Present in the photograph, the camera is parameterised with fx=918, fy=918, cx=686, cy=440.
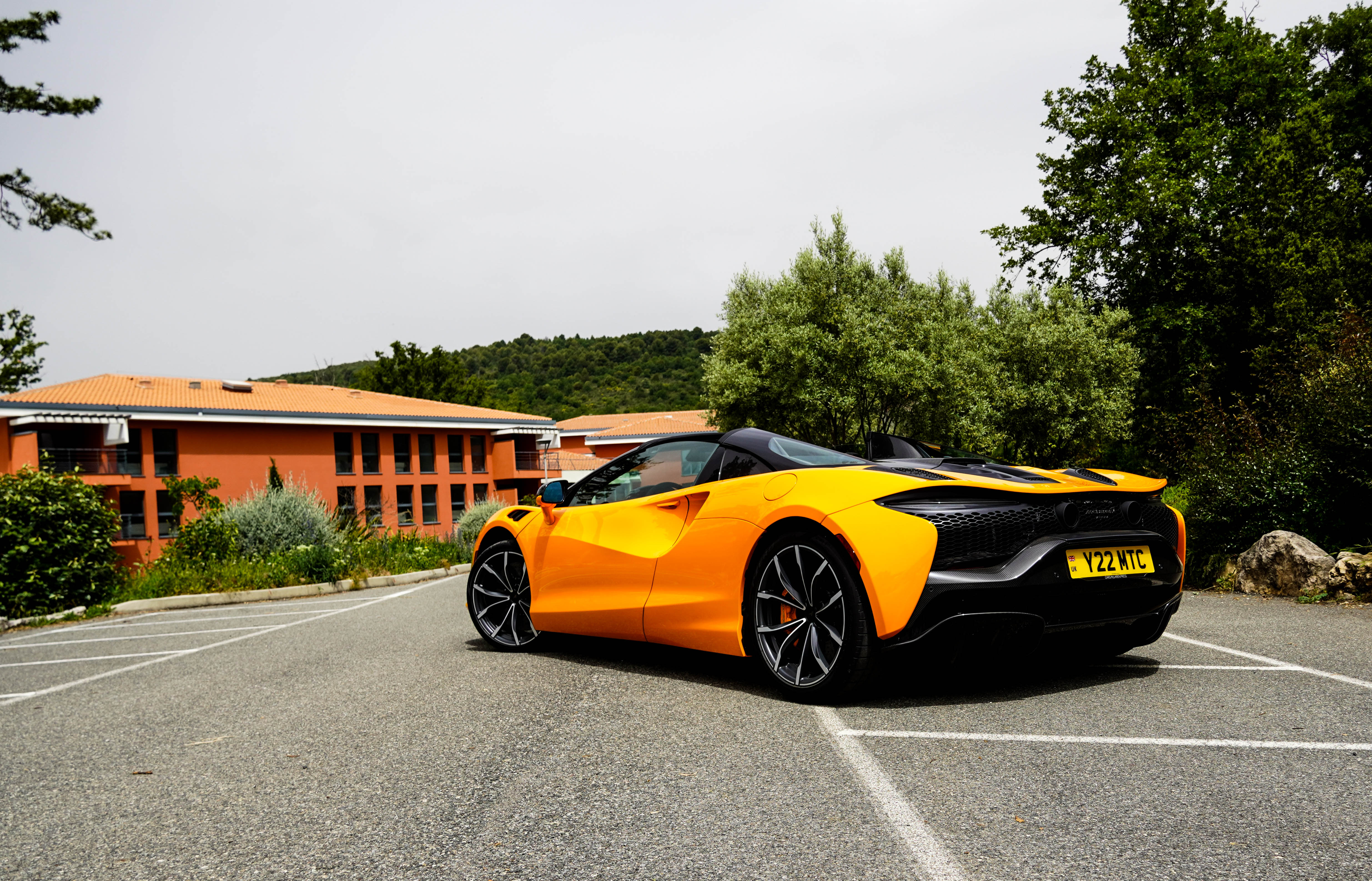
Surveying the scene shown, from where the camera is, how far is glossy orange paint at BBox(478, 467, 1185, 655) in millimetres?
3918

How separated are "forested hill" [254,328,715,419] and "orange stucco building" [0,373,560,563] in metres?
25.4

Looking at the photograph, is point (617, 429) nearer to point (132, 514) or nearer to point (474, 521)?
point (132, 514)

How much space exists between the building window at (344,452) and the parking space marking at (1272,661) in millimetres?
45467

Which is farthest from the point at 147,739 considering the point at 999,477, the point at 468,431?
the point at 468,431

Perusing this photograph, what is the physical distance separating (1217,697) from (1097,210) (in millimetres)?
27151

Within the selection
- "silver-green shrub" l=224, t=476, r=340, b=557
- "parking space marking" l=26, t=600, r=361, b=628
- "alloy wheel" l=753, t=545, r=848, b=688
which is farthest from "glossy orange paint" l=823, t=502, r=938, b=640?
"silver-green shrub" l=224, t=476, r=340, b=557

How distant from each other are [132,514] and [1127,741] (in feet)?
142

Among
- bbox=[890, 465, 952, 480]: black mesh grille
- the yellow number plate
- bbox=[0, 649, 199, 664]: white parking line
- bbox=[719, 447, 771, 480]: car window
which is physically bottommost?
bbox=[0, 649, 199, 664]: white parking line

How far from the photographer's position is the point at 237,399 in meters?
44.6

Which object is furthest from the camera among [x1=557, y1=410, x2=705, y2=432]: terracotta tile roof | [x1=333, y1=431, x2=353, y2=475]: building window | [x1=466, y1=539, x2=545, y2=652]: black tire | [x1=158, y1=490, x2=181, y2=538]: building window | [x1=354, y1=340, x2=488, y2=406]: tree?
[x1=354, y1=340, x2=488, y2=406]: tree

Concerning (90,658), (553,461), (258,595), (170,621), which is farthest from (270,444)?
(90,658)

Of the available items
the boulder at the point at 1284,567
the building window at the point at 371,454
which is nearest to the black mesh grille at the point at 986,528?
the boulder at the point at 1284,567

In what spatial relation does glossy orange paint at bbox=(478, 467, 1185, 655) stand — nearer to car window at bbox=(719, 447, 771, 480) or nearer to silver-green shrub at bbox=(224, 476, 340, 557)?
car window at bbox=(719, 447, 771, 480)

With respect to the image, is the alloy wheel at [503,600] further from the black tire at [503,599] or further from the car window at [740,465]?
the car window at [740,465]
